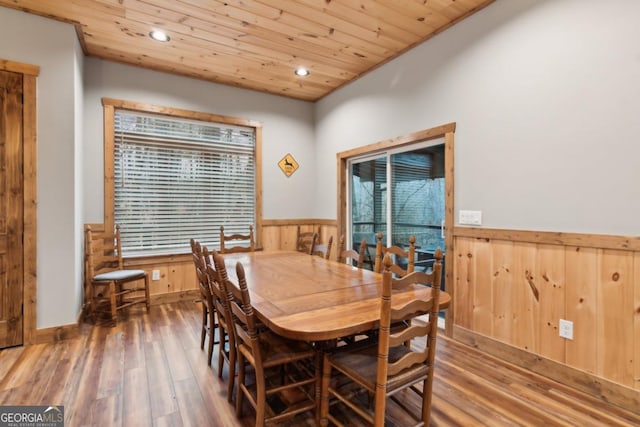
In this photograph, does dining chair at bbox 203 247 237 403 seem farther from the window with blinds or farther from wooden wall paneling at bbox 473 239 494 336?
the window with blinds

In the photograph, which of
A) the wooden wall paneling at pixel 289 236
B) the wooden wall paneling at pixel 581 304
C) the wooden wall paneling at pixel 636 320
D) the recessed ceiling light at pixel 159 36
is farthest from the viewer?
the wooden wall paneling at pixel 289 236

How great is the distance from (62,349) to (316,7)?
12.1 feet

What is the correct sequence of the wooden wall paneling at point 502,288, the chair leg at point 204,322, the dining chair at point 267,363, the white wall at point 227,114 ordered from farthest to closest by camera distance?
the white wall at point 227,114, the chair leg at point 204,322, the wooden wall paneling at point 502,288, the dining chair at point 267,363

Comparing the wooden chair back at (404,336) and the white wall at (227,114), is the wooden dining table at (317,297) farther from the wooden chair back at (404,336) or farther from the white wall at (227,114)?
the white wall at (227,114)

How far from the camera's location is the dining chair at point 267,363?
160 cm

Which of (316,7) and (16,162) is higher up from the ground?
(316,7)

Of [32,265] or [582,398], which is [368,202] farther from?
[32,265]

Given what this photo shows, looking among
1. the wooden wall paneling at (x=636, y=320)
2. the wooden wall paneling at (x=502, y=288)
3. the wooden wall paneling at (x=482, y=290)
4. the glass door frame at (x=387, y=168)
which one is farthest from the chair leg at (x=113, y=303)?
the wooden wall paneling at (x=636, y=320)

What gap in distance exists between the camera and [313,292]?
196cm

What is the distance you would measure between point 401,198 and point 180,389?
2.88m

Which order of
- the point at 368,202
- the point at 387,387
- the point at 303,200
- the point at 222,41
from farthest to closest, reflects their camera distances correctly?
1. the point at 303,200
2. the point at 368,202
3. the point at 222,41
4. the point at 387,387

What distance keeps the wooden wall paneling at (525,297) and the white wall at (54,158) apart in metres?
3.90

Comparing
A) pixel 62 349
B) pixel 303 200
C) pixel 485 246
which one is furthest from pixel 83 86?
pixel 485 246

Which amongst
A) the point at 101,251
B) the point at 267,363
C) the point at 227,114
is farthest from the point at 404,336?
the point at 227,114
